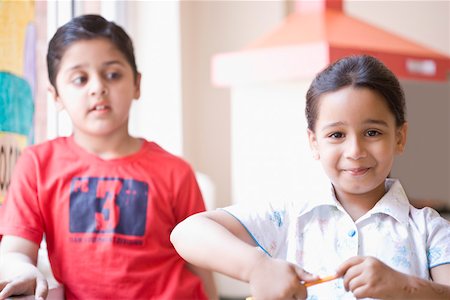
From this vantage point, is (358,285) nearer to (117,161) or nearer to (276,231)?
(276,231)

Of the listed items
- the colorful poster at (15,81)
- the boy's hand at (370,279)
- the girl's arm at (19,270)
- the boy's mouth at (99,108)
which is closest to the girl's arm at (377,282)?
the boy's hand at (370,279)

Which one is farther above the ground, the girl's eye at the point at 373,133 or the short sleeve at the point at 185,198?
the girl's eye at the point at 373,133

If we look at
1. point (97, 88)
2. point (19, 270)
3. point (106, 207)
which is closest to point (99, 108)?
point (97, 88)

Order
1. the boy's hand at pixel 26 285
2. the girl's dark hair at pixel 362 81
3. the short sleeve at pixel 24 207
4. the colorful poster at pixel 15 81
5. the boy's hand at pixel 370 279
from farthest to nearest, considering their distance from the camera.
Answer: the colorful poster at pixel 15 81, the short sleeve at pixel 24 207, the boy's hand at pixel 26 285, the girl's dark hair at pixel 362 81, the boy's hand at pixel 370 279

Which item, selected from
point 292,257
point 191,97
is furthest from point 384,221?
point 191,97

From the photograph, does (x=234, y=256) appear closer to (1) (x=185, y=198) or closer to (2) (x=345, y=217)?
(2) (x=345, y=217)

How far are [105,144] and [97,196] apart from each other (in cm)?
8

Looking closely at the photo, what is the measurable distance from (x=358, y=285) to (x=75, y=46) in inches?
23.2

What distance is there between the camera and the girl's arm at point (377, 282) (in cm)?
63

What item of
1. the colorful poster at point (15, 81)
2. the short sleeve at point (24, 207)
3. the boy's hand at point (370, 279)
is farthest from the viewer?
the colorful poster at point (15, 81)

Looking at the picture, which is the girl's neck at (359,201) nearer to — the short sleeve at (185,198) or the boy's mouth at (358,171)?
the boy's mouth at (358,171)

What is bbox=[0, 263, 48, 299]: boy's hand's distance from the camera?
87 centimetres

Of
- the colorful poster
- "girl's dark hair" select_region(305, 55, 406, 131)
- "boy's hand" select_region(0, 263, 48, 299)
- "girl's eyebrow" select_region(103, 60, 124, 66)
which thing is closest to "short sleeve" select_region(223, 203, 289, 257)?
"girl's dark hair" select_region(305, 55, 406, 131)

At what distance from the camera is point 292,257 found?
79 centimetres
